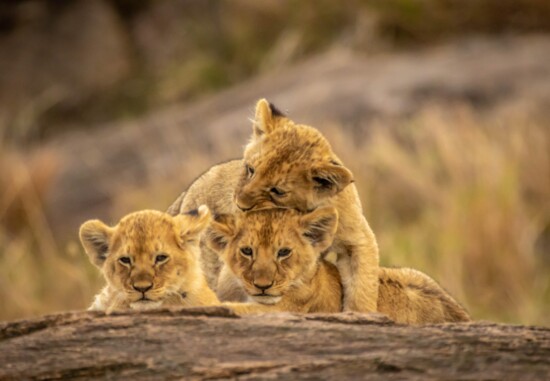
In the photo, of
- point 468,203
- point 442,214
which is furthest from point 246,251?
point 442,214

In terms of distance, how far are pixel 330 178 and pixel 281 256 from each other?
20.4 inches

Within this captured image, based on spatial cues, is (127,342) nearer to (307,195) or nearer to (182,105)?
(307,195)

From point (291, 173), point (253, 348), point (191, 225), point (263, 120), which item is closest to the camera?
point (253, 348)

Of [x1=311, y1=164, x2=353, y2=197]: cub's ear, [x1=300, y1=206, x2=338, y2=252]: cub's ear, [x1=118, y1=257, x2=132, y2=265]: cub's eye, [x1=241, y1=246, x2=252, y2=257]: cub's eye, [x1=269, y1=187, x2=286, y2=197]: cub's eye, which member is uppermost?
[x1=311, y1=164, x2=353, y2=197]: cub's ear

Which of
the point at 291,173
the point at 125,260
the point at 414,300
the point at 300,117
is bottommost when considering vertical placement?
the point at 125,260

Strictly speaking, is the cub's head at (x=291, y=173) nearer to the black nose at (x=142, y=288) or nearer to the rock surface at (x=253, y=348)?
the rock surface at (x=253, y=348)

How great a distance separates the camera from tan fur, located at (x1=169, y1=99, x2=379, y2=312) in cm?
779

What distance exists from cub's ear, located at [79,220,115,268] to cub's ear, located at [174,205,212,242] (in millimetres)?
358

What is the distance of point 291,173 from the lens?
786cm

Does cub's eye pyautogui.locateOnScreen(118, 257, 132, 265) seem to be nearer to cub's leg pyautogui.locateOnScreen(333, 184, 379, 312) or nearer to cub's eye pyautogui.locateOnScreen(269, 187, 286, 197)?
cub's eye pyautogui.locateOnScreen(269, 187, 286, 197)

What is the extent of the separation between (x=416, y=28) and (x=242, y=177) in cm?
2223

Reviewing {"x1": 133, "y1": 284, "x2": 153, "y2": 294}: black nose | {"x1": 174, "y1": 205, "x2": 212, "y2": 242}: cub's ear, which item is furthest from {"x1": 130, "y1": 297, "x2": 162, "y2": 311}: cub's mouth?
{"x1": 174, "y1": 205, "x2": 212, "y2": 242}: cub's ear

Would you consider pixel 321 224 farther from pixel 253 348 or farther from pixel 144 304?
pixel 144 304

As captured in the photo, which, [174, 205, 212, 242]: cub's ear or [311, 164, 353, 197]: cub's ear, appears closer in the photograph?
[174, 205, 212, 242]: cub's ear
